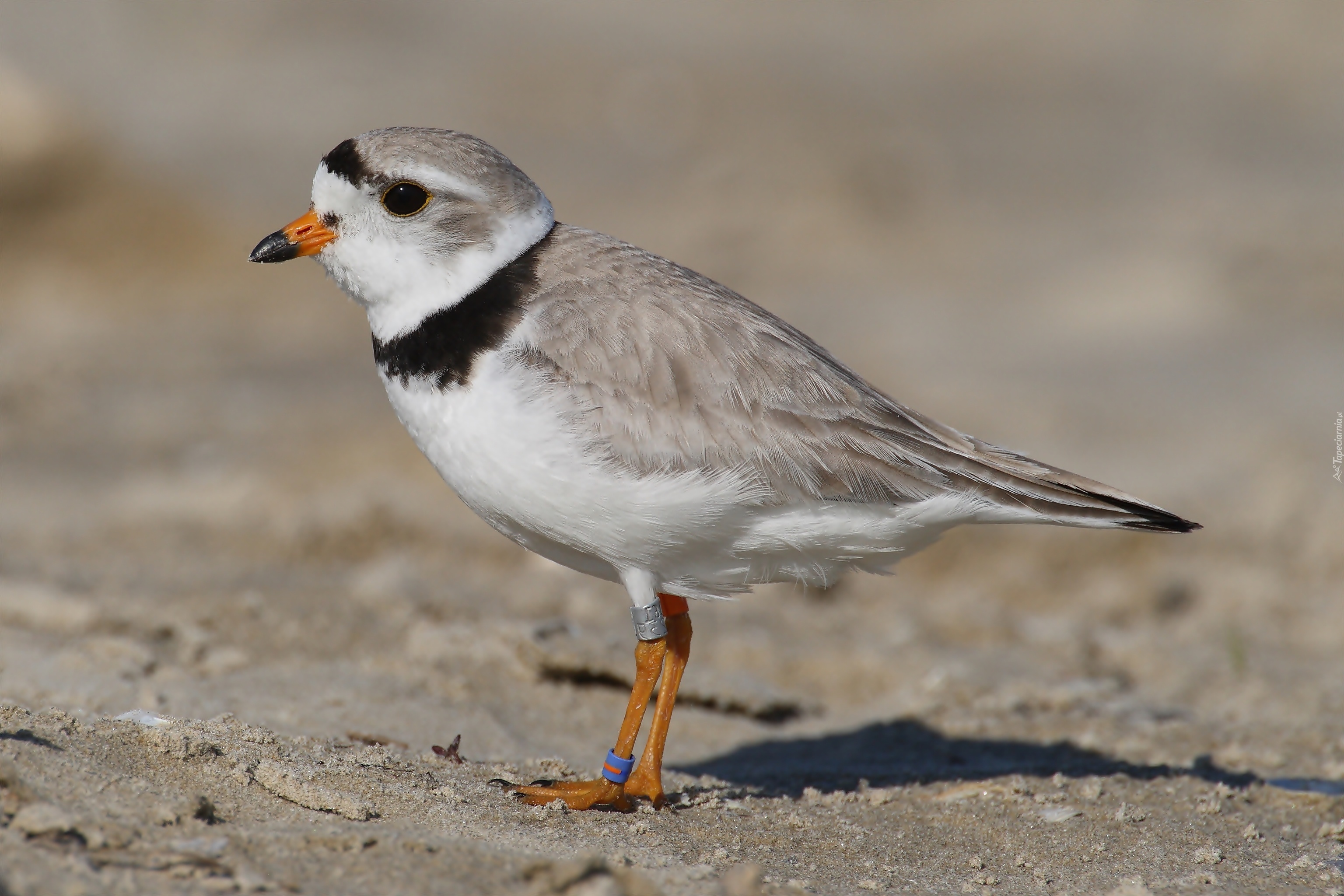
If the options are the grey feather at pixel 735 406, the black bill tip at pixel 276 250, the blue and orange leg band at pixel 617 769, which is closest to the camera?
the grey feather at pixel 735 406

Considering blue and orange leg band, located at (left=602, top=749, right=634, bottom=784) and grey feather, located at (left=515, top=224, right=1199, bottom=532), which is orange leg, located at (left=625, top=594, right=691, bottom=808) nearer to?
blue and orange leg band, located at (left=602, top=749, right=634, bottom=784)

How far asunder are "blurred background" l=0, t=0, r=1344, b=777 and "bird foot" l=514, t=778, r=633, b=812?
1075 mm

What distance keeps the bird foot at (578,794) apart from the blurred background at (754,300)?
107 centimetres

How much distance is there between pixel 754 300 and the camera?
13914mm

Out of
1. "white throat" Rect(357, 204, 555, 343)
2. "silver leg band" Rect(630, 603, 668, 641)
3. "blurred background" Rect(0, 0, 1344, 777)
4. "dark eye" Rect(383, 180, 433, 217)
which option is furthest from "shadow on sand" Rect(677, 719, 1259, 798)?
"dark eye" Rect(383, 180, 433, 217)

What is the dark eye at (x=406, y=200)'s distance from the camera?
15.3ft

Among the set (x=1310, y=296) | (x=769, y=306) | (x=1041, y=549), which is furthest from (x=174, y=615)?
(x=1310, y=296)

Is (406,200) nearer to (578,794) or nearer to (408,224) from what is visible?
(408,224)

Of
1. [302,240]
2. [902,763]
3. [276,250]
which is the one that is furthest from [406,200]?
[902,763]

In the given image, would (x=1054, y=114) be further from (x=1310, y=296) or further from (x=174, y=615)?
(x=174, y=615)

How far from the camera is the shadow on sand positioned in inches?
214

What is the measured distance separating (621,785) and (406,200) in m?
2.22

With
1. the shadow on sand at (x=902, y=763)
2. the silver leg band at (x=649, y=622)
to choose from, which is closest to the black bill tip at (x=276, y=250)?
the silver leg band at (x=649, y=622)

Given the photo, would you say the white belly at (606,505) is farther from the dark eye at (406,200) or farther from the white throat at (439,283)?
the dark eye at (406,200)
